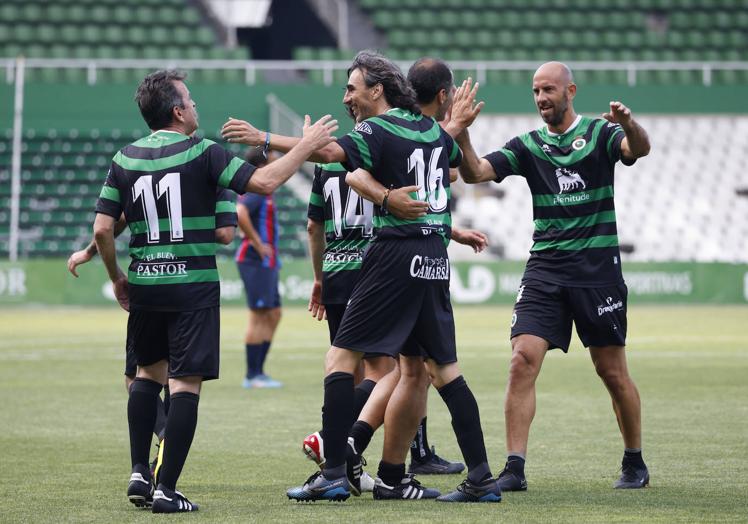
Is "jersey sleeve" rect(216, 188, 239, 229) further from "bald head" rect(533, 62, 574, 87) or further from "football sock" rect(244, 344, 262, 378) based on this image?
"football sock" rect(244, 344, 262, 378)

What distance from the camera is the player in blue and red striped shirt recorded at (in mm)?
12562

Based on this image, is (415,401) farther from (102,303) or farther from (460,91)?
(102,303)

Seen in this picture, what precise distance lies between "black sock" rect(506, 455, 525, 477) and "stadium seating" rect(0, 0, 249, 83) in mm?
25209

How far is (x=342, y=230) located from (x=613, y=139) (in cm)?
153

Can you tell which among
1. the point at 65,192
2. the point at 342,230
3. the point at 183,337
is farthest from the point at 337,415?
the point at 65,192

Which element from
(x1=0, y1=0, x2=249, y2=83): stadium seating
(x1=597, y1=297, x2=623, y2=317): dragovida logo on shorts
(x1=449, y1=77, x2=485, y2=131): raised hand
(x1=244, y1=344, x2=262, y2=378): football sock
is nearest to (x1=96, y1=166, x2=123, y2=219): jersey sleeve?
(x1=449, y1=77, x2=485, y2=131): raised hand

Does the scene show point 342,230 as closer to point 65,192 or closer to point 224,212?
point 224,212

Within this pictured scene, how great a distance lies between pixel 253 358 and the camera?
12.6m

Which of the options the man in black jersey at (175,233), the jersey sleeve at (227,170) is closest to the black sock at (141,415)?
the man in black jersey at (175,233)

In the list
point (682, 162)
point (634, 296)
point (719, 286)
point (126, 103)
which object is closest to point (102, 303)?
point (126, 103)

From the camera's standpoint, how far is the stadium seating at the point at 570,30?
3397 centimetres

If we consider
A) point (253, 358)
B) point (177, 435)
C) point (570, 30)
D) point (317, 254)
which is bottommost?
point (253, 358)

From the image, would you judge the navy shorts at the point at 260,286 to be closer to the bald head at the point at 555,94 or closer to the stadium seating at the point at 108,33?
the bald head at the point at 555,94

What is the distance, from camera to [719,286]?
28.0 metres
